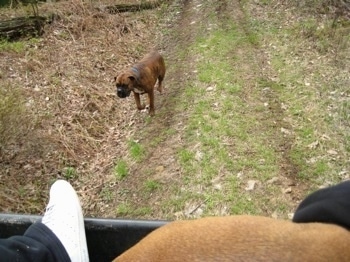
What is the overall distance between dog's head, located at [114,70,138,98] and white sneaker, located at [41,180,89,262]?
16.9 feet

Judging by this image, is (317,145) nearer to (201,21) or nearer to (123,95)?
(123,95)

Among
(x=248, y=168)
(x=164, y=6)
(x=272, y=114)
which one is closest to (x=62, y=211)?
(x=248, y=168)

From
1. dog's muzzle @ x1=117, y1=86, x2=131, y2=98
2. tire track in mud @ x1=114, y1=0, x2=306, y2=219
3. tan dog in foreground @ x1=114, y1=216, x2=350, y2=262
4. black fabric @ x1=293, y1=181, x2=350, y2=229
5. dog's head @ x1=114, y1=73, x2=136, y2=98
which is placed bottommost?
tire track in mud @ x1=114, y1=0, x2=306, y2=219

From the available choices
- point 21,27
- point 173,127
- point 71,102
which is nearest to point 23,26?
point 21,27

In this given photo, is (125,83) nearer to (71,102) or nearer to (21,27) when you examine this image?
(71,102)

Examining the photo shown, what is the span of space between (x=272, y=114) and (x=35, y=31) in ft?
23.0

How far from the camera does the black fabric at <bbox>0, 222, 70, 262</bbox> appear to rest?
1.70 m

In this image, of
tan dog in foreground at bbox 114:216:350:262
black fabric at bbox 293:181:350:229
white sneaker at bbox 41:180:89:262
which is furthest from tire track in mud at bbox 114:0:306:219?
tan dog in foreground at bbox 114:216:350:262

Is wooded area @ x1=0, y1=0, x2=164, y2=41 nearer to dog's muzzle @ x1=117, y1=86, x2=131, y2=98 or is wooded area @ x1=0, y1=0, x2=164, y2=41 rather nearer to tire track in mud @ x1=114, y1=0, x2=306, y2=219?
tire track in mud @ x1=114, y1=0, x2=306, y2=219

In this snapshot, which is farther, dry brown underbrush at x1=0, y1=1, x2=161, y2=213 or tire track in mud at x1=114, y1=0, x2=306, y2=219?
dry brown underbrush at x1=0, y1=1, x2=161, y2=213

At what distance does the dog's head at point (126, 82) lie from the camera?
733cm

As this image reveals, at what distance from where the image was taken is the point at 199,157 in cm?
598

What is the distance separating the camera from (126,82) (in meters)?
7.35

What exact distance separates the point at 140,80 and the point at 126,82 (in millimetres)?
261
